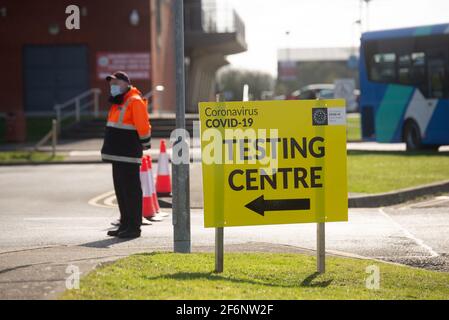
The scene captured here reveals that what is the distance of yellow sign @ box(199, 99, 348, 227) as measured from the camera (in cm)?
822

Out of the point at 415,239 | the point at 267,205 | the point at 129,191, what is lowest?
the point at 415,239

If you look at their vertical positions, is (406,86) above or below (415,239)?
above

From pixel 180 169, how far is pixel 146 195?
14.7 feet

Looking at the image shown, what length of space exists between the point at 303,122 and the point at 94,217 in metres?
6.24

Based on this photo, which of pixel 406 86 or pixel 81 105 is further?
pixel 81 105

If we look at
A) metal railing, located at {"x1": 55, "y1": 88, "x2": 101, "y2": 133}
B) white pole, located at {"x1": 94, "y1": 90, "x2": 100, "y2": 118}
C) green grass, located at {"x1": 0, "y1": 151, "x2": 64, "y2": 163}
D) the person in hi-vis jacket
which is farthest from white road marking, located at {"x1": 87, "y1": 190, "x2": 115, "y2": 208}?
white pole, located at {"x1": 94, "y1": 90, "x2": 100, "y2": 118}

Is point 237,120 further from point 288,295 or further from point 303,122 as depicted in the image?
point 288,295

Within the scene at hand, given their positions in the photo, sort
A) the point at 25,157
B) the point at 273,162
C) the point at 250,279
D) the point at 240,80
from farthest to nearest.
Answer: the point at 240,80 → the point at 25,157 → the point at 273,162 → the point at 250,279

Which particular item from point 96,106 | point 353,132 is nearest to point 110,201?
point 96,106

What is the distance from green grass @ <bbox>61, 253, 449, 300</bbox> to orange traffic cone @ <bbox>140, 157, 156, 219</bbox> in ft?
13.4

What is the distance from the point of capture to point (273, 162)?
833cm

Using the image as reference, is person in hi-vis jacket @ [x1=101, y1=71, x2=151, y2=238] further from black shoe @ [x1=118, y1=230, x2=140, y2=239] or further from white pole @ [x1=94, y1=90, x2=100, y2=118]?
white pole @ [x1=94, y1=90, x2=100, y2=118]

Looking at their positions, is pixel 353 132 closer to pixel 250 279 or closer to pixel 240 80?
pixel 250 279

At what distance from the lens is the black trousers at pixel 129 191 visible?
11.3m
